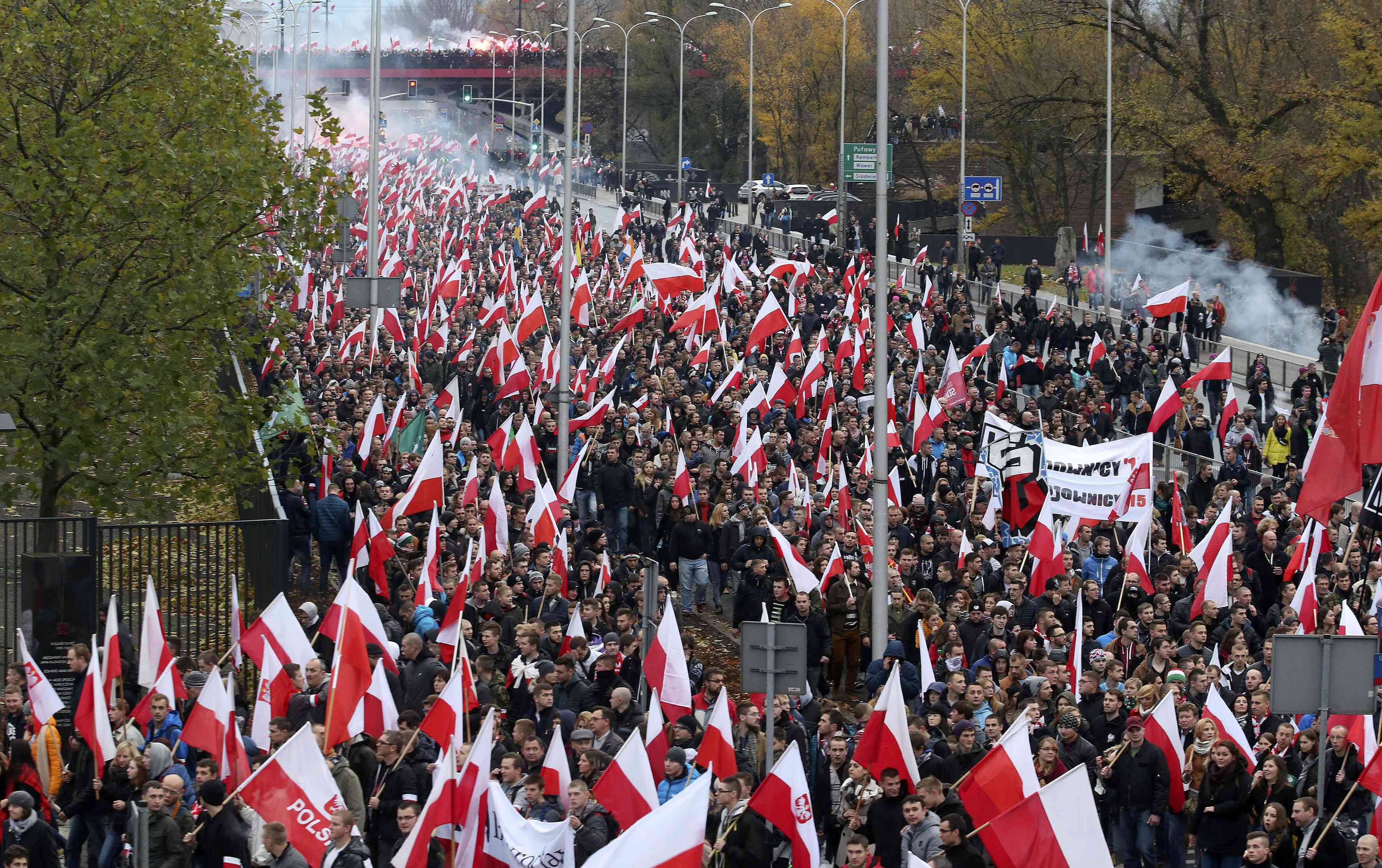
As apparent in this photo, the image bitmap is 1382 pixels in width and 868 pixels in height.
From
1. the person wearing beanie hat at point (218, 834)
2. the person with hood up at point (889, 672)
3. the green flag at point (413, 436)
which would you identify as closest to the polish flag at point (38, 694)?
the person wearing beanie hat at point (218, 834)

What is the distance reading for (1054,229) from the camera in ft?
213

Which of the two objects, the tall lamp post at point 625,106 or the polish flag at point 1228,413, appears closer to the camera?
the polish flag at point 1228,413

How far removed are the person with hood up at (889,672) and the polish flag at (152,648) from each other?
447cm

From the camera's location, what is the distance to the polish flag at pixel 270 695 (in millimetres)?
13852

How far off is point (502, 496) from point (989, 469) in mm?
5772

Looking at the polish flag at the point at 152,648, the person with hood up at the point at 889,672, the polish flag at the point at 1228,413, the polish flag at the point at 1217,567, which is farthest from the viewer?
the polish flag at the point at 1228,413

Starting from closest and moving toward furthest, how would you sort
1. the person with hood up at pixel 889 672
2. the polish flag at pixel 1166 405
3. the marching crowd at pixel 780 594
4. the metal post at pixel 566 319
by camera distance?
1. the marching crowd at pixel 780 594
2. the person with hood up at pixel 889 672
3. the metal post at pixel 566 319
4. the polish flag at pixel 1166 405

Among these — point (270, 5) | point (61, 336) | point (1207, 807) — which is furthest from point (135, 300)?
point (270, 5)

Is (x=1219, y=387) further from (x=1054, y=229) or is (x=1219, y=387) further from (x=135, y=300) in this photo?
(x=1054, y=229)

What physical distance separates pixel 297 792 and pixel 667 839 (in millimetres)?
2345


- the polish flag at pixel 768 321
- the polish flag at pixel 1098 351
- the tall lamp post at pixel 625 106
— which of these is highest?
the tall lamp post at pixel 625 106

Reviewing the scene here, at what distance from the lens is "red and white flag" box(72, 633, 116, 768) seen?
12.7m

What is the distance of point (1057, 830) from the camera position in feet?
33.6

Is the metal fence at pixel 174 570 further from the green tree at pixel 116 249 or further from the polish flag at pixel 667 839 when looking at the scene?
the polish flag at pixel 667 839
